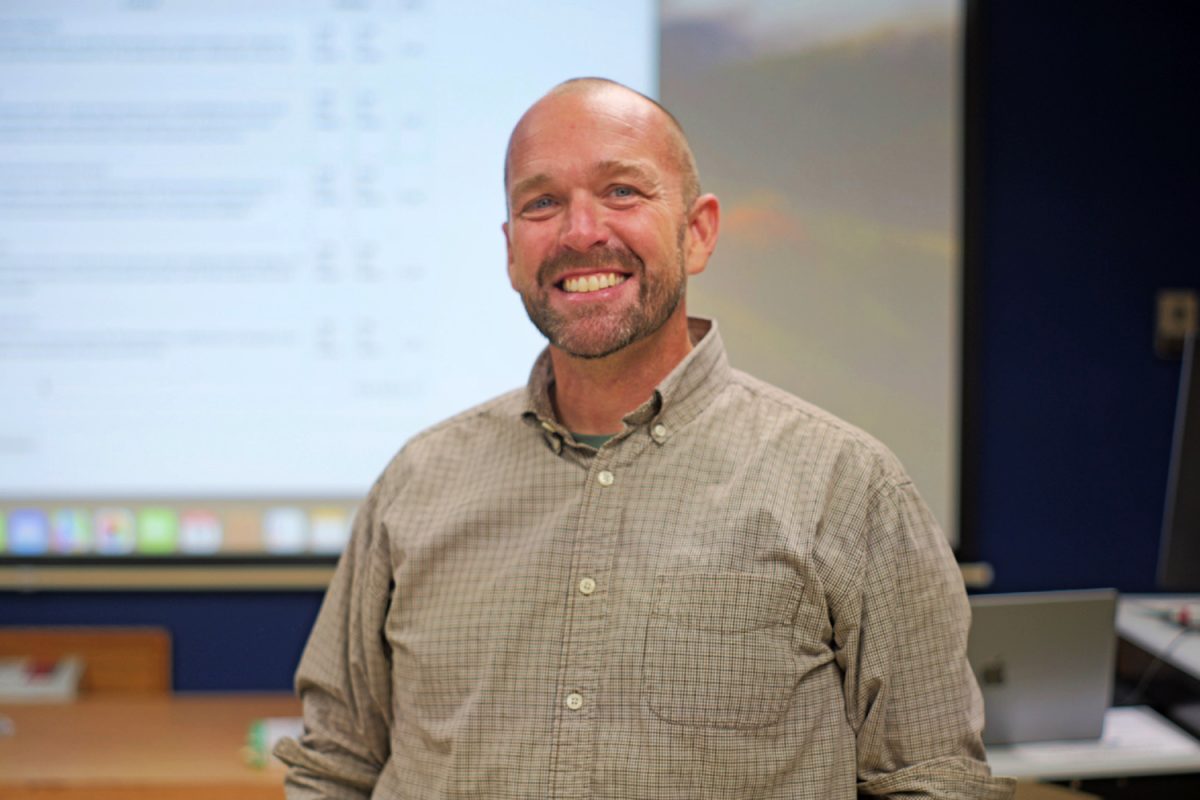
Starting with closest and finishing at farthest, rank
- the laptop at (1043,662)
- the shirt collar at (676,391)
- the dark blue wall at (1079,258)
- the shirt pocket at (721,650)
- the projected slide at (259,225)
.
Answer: the shirt pocket at (721,650)
the shirt collar at (676,391)
the laptop at (1043,662)
the projected slide at (259,225)
the dark blue wall at (1079,258)

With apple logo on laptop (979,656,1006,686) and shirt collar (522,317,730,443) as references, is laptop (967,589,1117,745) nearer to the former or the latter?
apple logo on laptop (979,656,1006,686)

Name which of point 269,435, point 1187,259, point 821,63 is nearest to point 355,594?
point 269,435

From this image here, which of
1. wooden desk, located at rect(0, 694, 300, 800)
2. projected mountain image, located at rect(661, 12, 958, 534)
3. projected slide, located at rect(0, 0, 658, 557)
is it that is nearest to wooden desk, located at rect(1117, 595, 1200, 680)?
projected mountain image, located at rect(661, 12, 958, 534)

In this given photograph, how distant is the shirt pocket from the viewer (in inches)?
50.3

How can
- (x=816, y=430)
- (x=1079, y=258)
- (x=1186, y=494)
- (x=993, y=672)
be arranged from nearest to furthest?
(x=816, y=430) → (x=993, y=672) → (x=1186, y=494) → (x=1079, y=258)

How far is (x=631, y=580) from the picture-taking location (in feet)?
4.36

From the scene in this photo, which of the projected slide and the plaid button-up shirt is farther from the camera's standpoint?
the projected slide

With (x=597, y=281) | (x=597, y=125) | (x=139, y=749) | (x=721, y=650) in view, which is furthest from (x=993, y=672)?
(x=139, y=749)

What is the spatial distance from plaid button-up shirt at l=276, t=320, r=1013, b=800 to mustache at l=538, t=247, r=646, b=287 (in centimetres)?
15

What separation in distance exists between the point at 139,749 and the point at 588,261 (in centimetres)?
165

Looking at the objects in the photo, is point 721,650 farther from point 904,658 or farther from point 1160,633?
point 1160,633

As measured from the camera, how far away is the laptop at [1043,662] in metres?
1.82

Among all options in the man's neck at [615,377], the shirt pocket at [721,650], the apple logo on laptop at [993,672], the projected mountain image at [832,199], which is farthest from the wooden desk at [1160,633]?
the man's neck at [615,377]

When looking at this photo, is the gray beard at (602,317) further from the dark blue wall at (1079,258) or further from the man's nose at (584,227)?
the dark blue wall at (1079,258)
